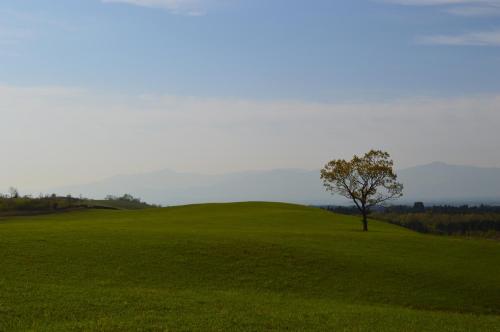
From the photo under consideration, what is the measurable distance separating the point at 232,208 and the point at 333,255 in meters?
61.0

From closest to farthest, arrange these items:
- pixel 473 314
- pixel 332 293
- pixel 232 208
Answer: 1. pixel 473 314
2. pixel 332 293
3. pixel 232 208

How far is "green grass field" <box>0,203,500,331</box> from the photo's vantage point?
23.2 meters

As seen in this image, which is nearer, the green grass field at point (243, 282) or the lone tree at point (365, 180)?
the green grass field at point (243, 282)

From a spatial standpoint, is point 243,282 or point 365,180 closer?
point 243,282

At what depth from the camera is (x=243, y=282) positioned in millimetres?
35469

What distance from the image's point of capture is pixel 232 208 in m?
104

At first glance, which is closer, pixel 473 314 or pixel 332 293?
pixel 473 314

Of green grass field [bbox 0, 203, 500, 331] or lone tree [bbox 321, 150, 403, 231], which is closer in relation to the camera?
green grass field [bbox 0, 203, 500, 331]

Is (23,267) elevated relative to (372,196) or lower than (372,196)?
lower

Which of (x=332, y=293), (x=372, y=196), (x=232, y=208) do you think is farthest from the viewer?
(x=232, y=208)

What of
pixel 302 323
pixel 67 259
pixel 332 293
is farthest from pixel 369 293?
pixel 67 259

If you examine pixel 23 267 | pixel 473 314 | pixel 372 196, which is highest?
pixel 372 196

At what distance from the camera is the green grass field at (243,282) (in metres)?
23.2

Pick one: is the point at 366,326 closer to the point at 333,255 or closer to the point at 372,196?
the point at 333,255
